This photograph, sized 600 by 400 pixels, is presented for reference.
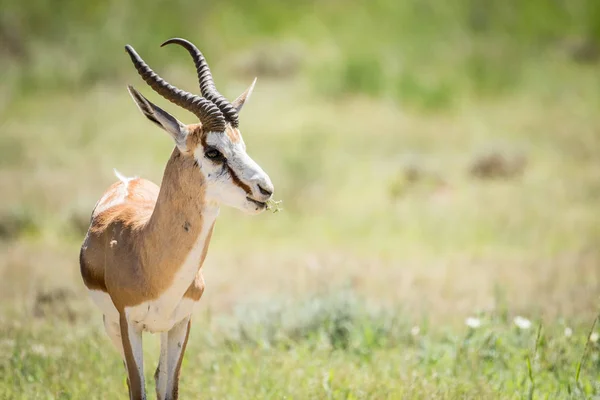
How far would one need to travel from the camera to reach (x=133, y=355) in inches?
180

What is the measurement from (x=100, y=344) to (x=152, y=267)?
2.34 meters

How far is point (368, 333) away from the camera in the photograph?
6648 millimetres

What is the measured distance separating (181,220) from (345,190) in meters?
10.2

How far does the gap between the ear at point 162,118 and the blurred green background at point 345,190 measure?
6.61 feet

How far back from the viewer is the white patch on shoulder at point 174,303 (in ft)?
14.3

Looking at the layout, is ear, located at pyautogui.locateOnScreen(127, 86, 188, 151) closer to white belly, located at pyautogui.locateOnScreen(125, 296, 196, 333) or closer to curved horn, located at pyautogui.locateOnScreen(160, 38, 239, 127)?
curved horn, located at pyautogui.locateOnScreen(160, 38, 239, 127)

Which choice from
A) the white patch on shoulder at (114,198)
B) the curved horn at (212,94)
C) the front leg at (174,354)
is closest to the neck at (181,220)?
the curved horn at (212,94)

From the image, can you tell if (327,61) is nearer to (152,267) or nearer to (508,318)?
(508,318)

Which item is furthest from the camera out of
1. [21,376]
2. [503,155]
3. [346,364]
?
[503,155]

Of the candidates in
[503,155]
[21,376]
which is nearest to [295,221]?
[503,155]

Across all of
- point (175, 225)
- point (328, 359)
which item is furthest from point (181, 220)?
point (328, 359)

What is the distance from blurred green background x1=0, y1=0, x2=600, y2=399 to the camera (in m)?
5.92

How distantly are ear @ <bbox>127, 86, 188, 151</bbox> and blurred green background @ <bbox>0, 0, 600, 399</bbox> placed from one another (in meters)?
2.02

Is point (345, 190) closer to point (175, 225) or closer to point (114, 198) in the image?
point (114, 198)
